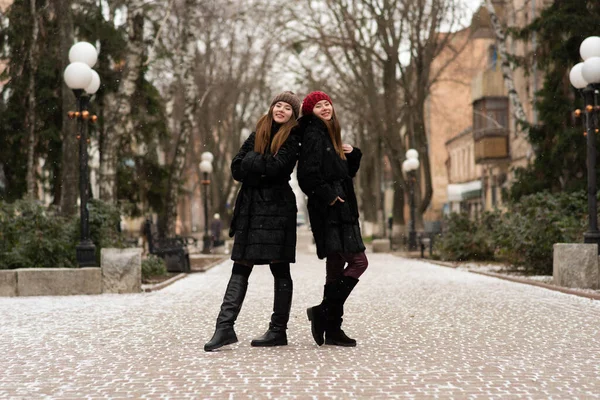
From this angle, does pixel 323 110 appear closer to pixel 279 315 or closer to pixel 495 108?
pixel 279 315

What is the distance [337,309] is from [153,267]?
1093cm

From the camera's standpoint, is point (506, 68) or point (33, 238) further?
point (506, 68)

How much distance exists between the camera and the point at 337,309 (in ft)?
24.9

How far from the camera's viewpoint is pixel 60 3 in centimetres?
1852

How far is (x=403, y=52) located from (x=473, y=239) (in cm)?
1237

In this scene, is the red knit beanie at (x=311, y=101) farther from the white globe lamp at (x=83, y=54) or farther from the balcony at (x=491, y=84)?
the balcony at (x=491, y=84)

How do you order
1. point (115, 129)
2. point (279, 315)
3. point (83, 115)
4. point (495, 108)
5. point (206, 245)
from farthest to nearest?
point (495, 108) < point (206, 245) < point (115, 129) < point (83, 115) < point (279, 315)

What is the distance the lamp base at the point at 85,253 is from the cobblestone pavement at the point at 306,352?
4.45 ft

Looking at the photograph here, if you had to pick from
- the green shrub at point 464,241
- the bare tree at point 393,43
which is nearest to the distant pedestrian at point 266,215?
the green shrub at point 464,241

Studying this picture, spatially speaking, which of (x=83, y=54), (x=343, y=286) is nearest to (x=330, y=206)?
(x=343, y=286)

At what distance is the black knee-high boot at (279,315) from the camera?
24.8 ft

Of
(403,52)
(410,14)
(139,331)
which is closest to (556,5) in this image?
(410,14)

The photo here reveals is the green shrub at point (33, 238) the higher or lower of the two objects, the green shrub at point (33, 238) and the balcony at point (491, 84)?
the lower

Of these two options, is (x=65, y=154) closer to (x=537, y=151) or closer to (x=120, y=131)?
(x=120, y=131)
